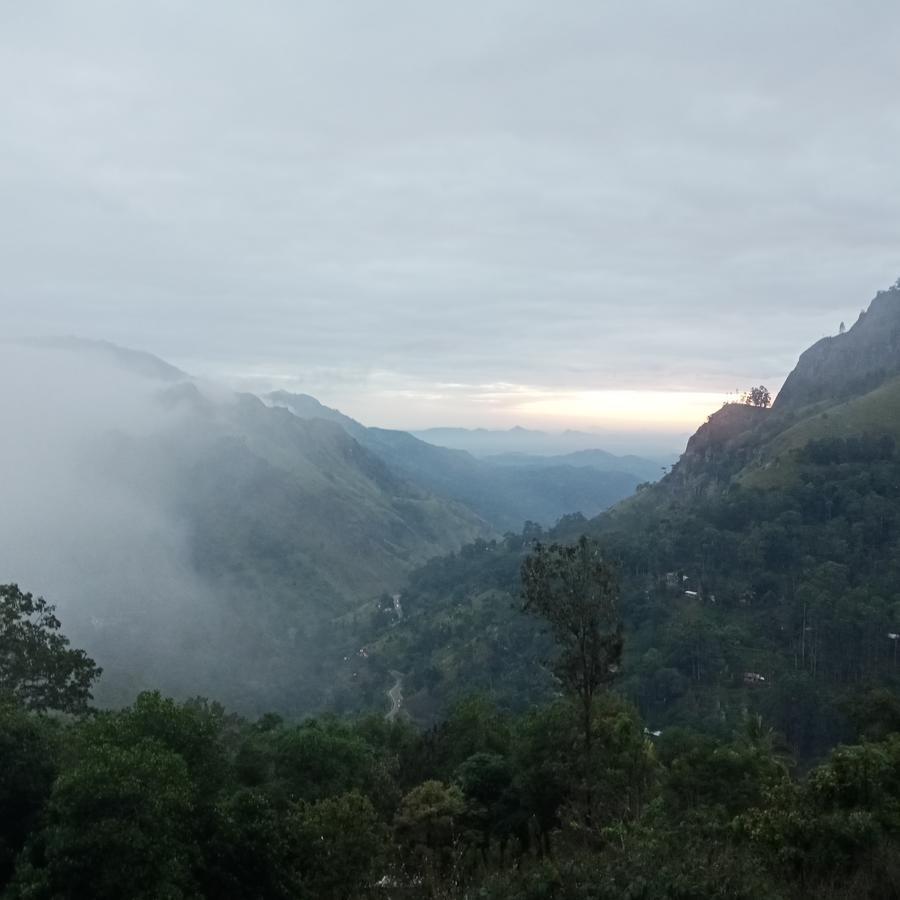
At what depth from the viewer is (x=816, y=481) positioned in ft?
343

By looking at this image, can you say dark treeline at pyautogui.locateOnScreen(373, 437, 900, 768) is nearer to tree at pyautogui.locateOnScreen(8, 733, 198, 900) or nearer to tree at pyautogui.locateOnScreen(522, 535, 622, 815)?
tree at pyautogui.locateOnScreen(522, 535, 622, 815)

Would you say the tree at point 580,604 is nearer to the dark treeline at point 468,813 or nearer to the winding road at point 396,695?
the dark treeline at point 468,813

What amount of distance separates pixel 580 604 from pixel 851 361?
16905 centimetres

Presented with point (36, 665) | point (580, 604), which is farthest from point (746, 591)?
point (36, 665)

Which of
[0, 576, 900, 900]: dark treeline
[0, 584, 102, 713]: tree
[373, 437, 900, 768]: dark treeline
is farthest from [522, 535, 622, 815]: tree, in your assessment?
[0, 584, 102, 713]: tree

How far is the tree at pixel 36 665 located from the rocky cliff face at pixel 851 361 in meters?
144

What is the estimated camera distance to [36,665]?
109 feet

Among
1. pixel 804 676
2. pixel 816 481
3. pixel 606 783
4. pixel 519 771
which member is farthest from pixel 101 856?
pixel 816 481

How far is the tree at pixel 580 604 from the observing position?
21.8m

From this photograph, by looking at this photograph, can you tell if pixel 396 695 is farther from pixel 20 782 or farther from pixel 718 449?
pixel 20 782

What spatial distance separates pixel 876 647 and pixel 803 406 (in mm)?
98144

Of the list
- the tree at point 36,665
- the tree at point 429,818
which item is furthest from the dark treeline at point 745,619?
the tree at point 36,665

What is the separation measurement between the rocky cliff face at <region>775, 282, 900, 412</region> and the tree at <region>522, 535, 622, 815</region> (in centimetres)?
14298

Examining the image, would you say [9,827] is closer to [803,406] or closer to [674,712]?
[674,712]
